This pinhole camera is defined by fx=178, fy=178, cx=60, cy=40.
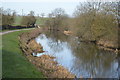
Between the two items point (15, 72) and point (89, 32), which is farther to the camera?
point (89, 32)

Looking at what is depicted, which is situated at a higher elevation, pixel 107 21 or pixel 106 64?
pixel 107 21

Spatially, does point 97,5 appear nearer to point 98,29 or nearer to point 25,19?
point 98,29


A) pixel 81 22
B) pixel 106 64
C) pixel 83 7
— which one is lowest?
pixel 106 64

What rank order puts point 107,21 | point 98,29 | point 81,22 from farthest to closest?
1. point 81,22
2. point 98,29
3. point 107,21

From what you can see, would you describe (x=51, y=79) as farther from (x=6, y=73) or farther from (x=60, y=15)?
(x=60, y=15)

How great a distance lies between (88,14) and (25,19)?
A: 111 ft

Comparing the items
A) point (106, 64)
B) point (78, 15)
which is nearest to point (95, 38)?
point (78, 15)

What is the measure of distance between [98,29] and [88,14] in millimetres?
5412

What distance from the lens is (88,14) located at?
3594 cm

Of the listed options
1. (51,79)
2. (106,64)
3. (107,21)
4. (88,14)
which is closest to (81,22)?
(88,14)

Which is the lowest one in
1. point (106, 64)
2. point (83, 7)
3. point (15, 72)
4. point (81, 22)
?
point (106, 64)

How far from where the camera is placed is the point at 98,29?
104 feet

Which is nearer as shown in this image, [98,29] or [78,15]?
[98,29]

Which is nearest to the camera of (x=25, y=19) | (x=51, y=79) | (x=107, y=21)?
(x=51, y=79)
